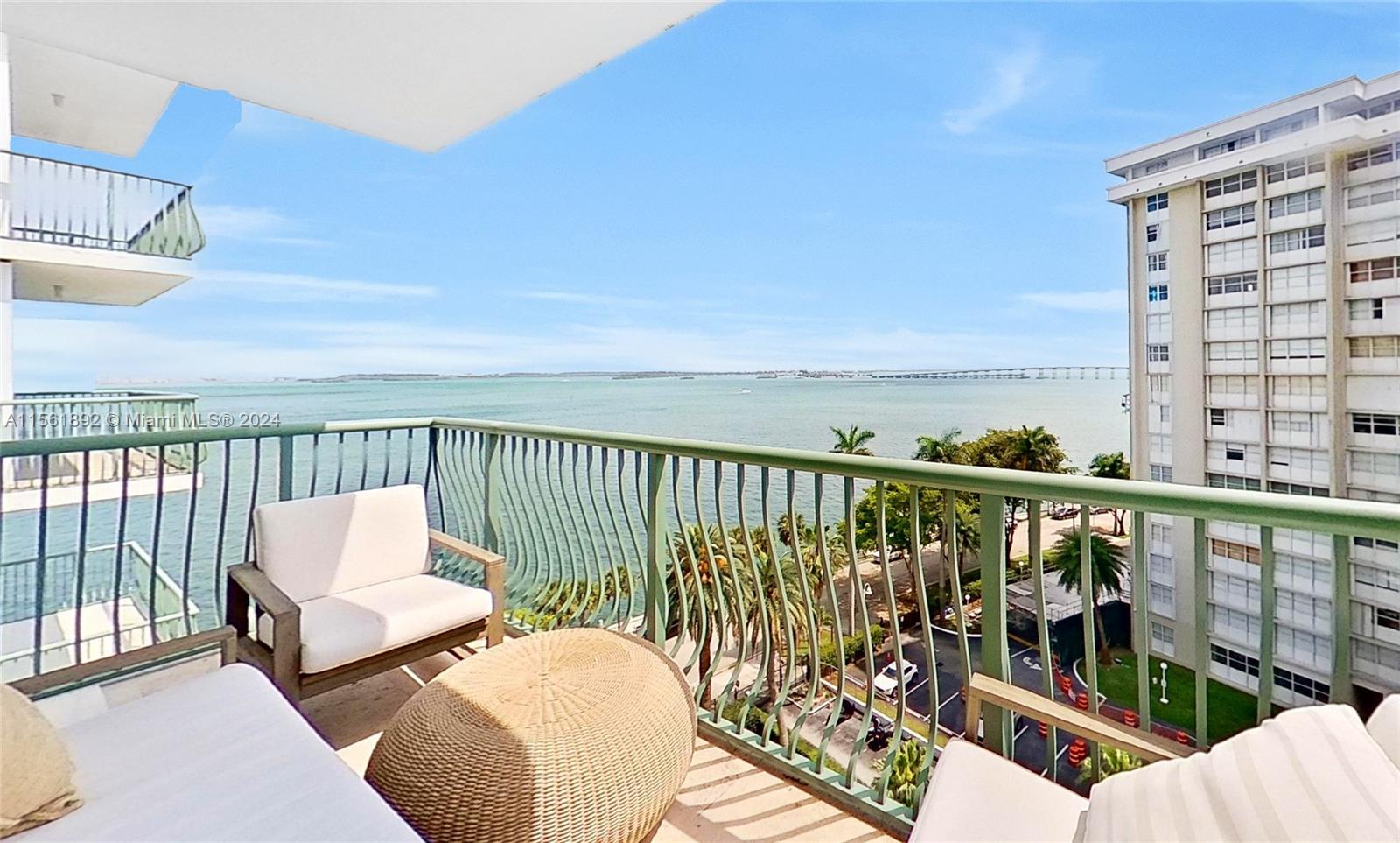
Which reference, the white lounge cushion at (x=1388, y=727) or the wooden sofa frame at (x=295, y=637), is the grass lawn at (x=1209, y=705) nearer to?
the white lounge cushion at (x=1388, y=727)

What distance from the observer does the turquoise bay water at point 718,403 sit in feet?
66.1

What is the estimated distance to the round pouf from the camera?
1.32 meters

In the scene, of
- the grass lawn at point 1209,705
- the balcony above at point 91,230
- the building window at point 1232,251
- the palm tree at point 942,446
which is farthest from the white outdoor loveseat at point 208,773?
the palm tree at point 942,446

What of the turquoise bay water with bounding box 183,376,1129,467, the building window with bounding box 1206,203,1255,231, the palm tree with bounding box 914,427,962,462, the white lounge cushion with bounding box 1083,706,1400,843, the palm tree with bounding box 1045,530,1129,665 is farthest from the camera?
the turquoise bay water with bounding box 183,376,1129,467

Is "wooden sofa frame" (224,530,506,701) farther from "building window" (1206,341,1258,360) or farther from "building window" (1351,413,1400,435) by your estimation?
"building window" (1206,341,1258,360)

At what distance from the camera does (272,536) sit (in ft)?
7.82

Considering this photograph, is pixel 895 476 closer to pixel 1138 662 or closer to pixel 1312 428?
pixel 1138 662

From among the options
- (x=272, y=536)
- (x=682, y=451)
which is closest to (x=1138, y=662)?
(x=682, y=451)

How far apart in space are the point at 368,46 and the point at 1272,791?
3477 mm

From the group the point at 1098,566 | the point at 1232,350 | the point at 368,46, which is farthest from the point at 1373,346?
the point at 368,46

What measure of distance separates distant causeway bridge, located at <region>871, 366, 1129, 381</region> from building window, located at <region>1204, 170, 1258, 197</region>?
6330 millimetres

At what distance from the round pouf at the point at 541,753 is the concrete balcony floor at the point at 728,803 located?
1.34 feet

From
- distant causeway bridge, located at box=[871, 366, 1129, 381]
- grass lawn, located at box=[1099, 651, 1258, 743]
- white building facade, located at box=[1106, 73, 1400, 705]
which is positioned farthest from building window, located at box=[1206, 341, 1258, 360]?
grass lawn, located at box=[1099, 651, 1258, 743]

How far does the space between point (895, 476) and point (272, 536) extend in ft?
7.56
